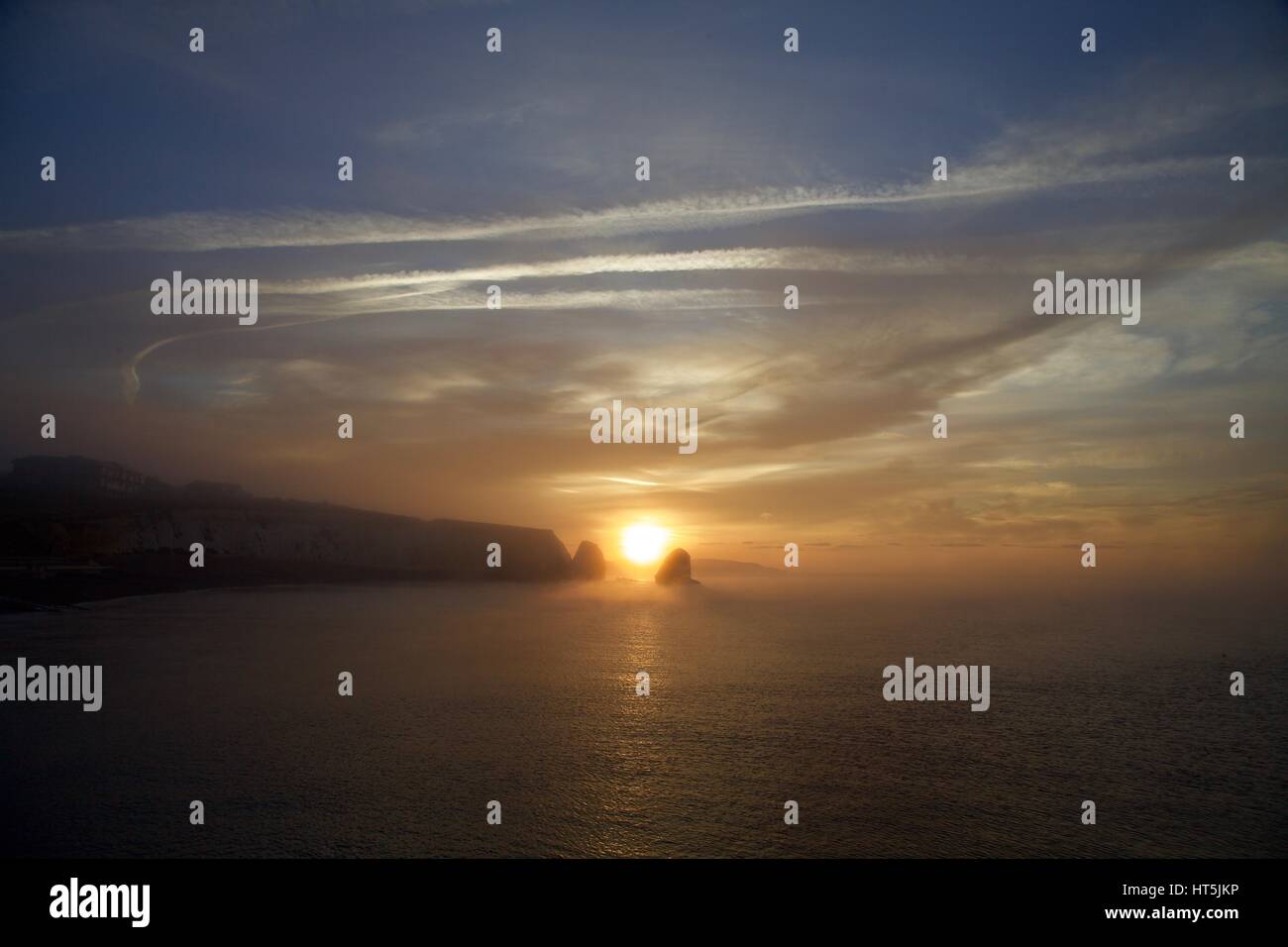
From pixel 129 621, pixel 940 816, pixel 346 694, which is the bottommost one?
pixel 940 816

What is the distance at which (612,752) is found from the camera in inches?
1169

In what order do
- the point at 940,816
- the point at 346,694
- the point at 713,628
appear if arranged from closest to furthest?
the point at 940,816 → the point at 346,694 → the point at 713,628

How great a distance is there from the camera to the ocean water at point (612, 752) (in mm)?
20938

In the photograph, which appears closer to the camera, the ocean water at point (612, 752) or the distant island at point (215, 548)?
the ocean water at point (612, 752)

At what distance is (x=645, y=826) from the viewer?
70.6 feet

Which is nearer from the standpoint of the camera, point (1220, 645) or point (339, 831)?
point (339, 831)

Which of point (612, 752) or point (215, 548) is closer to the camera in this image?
point (612, 752)

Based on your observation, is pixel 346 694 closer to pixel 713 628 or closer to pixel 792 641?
pixel 792 641

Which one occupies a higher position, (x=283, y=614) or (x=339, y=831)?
(x=283, y=614)

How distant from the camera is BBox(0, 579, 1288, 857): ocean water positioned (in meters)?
20.9

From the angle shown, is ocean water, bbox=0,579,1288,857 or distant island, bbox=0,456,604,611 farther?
distant island, bbox=0,456,604,611
